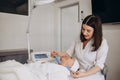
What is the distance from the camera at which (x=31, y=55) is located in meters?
1.68

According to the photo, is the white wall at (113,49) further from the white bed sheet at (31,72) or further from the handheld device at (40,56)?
the white bed sheet at (31,72)

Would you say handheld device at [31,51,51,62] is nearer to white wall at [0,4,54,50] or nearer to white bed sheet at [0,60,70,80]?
white bed sheet at [0,60,70,80]

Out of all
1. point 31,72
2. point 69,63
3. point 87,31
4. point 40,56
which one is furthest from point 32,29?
point 31,72

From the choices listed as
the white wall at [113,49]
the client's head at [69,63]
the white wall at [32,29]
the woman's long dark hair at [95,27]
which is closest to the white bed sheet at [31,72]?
the client's head at [69,63]

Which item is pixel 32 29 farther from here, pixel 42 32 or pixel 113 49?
pixel 113 49

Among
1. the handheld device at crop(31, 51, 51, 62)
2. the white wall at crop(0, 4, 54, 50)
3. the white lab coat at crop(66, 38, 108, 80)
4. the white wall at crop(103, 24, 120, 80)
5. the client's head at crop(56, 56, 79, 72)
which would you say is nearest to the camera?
the client's head at crop(56, 56, 79, 72)

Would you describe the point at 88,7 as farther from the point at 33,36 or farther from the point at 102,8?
the point at 33,36

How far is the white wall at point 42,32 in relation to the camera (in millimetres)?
2334

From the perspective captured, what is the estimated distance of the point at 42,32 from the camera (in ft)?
10.8

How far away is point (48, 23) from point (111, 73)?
164 cm

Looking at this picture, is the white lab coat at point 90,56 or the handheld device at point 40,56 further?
the handheld device at point 40,56

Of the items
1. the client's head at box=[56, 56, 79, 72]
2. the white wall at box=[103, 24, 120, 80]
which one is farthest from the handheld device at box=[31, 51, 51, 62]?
the white wall at box=[103, 24, 120, 80]

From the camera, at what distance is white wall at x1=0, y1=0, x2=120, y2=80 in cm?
233

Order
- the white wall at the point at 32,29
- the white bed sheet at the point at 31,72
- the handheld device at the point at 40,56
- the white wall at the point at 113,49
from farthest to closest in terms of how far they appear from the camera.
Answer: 1. the white wall at the point at 32,29
2. the white wall at the point at 113,49
3. the handheld device at the point at 40,56
4. the white bed sheet at the point at 31,72
